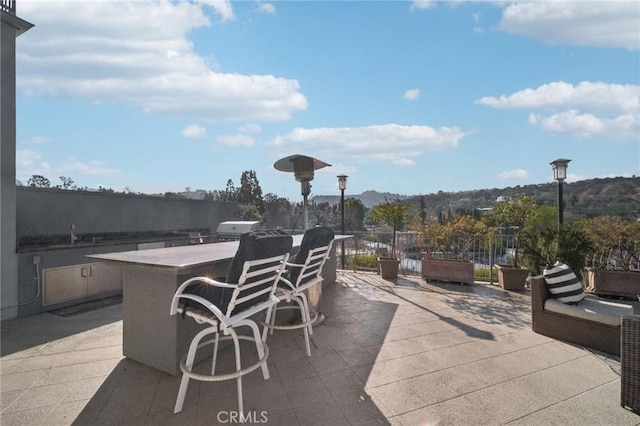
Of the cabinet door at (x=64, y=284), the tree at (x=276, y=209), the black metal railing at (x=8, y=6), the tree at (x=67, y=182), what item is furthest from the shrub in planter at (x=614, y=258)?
the tree at (x=67, y=182)

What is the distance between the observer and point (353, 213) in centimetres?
1407

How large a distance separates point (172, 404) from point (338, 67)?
6.86m

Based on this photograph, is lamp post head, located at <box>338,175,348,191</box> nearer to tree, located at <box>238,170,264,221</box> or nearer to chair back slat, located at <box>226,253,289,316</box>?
tree, located at <box>238,170,264,221</box>

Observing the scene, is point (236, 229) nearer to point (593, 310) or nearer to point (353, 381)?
point (353, 381)

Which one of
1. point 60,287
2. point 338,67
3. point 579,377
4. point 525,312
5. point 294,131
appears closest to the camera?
point 579,377

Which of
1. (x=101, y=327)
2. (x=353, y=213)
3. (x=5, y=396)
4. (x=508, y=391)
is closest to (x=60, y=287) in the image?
(x=101, y=327)

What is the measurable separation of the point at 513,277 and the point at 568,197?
13745 millimetres

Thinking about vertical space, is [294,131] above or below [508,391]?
above

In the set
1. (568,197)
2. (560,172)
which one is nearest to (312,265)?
(560,172)

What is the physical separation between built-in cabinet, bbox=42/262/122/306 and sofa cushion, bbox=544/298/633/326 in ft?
Result: 18.4

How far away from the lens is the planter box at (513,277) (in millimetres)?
5391

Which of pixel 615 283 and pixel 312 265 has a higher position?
pixel 312 265

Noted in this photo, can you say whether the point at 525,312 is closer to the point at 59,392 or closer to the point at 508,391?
the point at 508,391

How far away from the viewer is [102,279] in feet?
17.7
